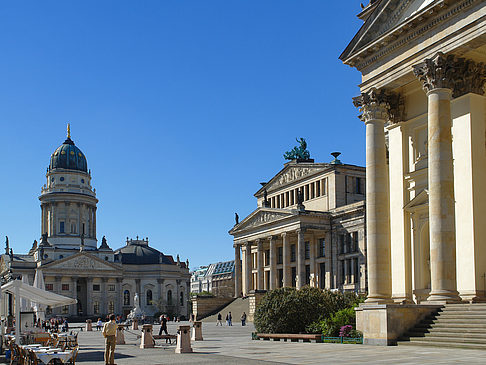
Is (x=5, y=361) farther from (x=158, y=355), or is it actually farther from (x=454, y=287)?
(x=454, y=287)

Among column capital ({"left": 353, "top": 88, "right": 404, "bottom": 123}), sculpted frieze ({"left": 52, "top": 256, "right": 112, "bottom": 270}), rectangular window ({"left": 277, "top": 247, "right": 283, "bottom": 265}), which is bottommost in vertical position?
sculpted frieze ({"left": 52, "top": 256, "right": 112, "bottom": 270})

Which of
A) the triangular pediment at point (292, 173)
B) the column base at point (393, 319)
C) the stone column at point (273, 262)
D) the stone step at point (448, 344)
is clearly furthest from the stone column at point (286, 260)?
the stone step at point (448, 344)

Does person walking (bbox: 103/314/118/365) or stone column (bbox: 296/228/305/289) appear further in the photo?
stone column (bbox: 296/228/305/289)

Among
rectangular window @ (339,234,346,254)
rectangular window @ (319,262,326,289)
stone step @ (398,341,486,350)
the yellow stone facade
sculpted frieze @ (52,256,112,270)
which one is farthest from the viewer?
sculpted frieze @ (52,256,112,270)

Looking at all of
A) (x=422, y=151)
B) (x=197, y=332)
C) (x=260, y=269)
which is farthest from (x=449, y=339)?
(x=260, y=269)

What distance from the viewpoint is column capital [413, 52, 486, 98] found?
2608 centimetres

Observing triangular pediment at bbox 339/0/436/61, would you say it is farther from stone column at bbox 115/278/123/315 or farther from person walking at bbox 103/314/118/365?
stone column at bbox 115/278/123/315

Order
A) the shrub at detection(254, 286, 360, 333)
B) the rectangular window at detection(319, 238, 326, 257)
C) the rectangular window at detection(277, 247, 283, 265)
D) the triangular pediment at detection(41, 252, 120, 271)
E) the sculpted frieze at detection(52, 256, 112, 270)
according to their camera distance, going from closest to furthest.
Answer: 1. the shrub at detection(254, 286, 360, 333)
2. the rectangular window at detection(319, 238, 326, 257)
3. the rectangular window at detection(277, 247, 283, 265)
4. the triangular pediment at detection(41, 252, 120, 271)
5. the sculpted frieze at detection(52, 256, 112, 270)

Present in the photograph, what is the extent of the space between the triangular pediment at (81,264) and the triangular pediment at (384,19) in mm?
117241

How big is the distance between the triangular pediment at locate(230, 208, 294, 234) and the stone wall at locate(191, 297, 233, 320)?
11291 millimetres

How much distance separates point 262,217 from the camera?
90812 millimetres

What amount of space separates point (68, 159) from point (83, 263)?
80.7 ft

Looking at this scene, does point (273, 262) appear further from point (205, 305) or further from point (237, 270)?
point (237, 270)

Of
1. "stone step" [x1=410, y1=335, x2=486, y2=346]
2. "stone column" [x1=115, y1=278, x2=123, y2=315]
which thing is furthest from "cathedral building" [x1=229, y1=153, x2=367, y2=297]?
"stone column" [x1=115, y1=278, x2=123, y2=315]
